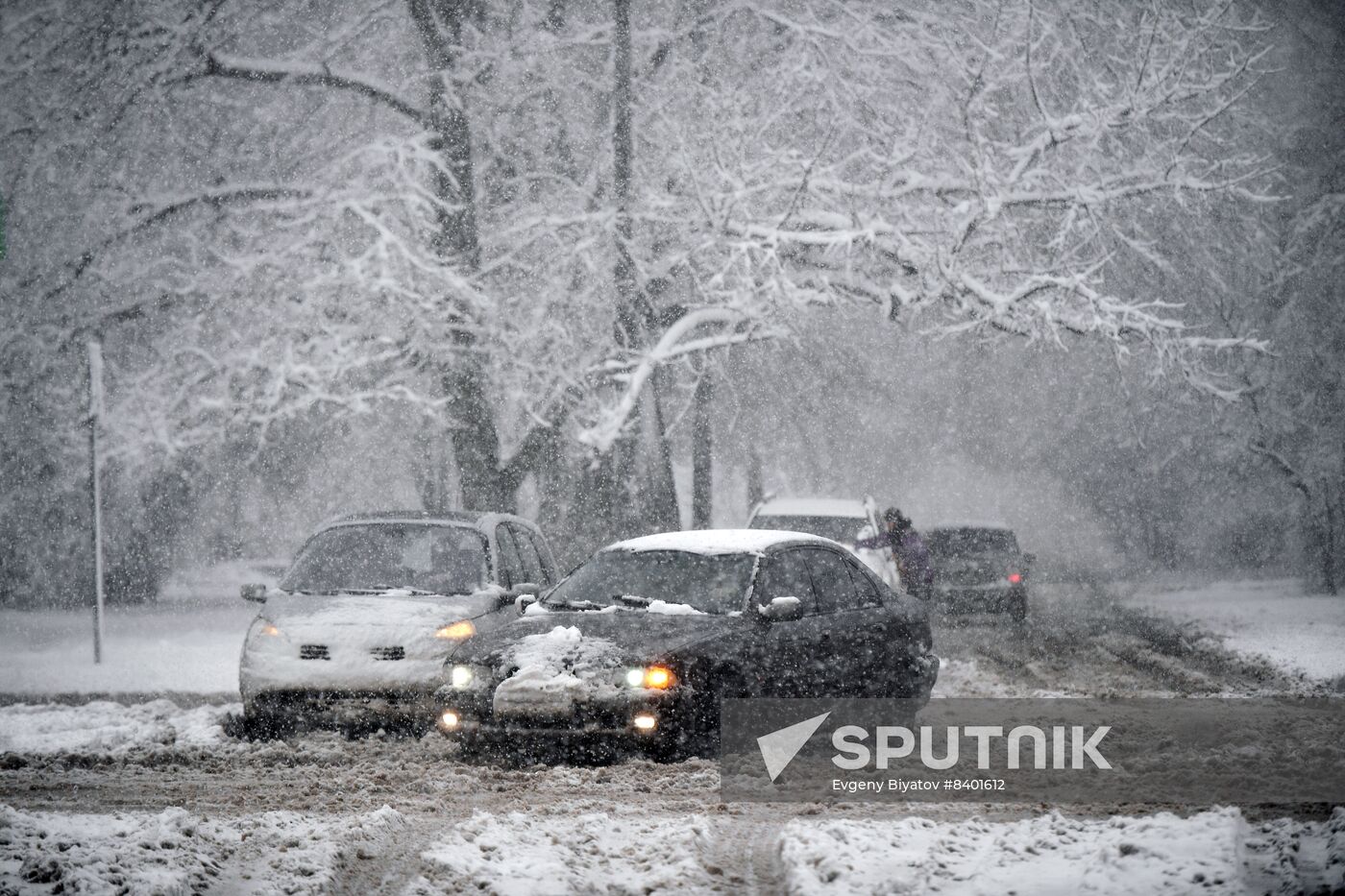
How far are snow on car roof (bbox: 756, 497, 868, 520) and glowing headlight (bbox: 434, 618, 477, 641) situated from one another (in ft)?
22.2

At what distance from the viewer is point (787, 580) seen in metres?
9.74

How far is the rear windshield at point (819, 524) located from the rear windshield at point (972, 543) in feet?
14.6

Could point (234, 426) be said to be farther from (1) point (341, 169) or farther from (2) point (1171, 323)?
(2) point (1171, 323)

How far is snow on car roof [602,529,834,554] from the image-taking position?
9883 mm

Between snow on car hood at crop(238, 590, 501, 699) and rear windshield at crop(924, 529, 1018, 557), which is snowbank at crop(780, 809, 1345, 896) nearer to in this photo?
snow on car hood at crop(238, 590, 501, 699)

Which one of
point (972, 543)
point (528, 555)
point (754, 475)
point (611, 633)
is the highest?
point (754, 475)

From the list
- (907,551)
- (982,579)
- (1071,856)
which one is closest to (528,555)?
(907,551)

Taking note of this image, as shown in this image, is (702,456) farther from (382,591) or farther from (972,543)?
(382,591)

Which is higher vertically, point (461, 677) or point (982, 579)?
point (461, 677)

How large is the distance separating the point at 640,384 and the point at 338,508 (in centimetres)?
1668

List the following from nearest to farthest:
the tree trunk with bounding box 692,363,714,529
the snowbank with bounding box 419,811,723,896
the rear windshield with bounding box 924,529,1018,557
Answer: the snowbank with bounding box 419,811,723,896 → the rear windshield with bounding box 924,529,1018,557 → the tree trunk with bounding box 692,363,714,529

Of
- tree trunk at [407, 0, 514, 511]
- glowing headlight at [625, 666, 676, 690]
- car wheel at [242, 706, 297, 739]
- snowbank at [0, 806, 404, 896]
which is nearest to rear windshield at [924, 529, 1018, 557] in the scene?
tree trunk at [407, 0, 514, 511]

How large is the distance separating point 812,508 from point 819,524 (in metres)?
0.42

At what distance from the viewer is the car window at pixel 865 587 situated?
10413 mm
